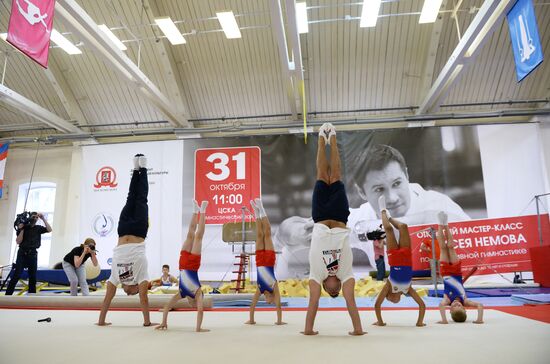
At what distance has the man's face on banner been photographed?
34.3 feet

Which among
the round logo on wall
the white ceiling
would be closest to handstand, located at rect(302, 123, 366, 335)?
the white ceiling

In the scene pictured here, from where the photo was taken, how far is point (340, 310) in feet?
17.3

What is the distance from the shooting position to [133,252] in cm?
381

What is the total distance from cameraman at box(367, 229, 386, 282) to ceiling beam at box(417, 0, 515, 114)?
4108 millimetres

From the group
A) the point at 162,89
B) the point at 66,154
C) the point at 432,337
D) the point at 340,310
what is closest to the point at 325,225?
the point at 432,337

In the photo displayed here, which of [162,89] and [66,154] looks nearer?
[162,89]

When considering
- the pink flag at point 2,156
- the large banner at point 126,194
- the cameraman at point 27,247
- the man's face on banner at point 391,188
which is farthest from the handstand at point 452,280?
the pink flag at point 2,156

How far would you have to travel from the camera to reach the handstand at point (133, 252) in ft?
12.4

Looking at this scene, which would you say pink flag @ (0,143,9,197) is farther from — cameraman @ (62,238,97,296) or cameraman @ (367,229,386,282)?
cameraman @ (367,229,386,282)

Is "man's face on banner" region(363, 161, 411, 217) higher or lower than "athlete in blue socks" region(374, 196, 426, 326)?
higher

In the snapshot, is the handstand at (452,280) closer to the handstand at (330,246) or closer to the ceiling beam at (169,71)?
the handstand at (330,246)

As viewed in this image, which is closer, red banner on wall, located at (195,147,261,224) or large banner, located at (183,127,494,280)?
large banner, located at (183,127,494,280)

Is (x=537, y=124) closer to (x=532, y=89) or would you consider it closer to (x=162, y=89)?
(x=532, y=89)

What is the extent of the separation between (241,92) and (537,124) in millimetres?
8748
